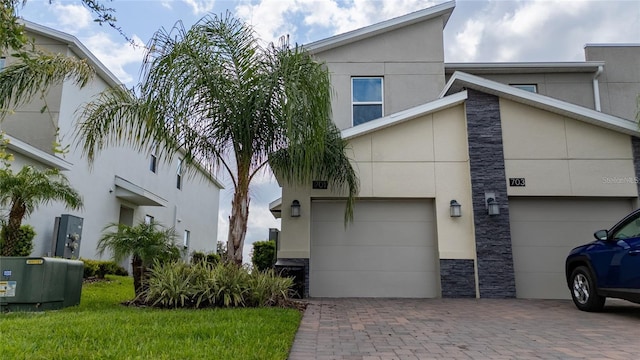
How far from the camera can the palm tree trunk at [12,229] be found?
353 inches

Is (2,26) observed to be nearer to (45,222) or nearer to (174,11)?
(174,11)

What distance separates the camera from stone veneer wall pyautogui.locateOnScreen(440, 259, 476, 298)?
10000 millimetres

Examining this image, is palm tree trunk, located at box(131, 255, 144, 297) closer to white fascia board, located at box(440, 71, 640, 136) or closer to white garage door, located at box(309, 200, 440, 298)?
white garage door, located at box(309, 200, 440, 298)

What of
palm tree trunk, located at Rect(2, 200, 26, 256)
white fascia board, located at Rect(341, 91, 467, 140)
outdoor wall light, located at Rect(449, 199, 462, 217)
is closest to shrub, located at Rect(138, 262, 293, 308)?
palm tree trunk, located at Rect(2, 200, 26, 256)

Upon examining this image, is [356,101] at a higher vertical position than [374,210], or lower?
higher

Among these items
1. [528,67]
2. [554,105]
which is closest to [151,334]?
[554,105]

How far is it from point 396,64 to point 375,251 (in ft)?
20.4

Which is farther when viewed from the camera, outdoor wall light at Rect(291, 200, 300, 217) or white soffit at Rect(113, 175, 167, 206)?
white soffit at Rect(113, 175, 167, 206)

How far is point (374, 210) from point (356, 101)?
4.16m

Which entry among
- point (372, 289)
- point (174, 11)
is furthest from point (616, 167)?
point (174, 11)

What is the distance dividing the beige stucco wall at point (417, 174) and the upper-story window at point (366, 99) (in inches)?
104

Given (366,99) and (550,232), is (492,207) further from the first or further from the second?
(366,99)

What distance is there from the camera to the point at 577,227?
10320mm

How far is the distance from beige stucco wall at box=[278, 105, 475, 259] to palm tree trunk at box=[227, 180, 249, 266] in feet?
7.09
